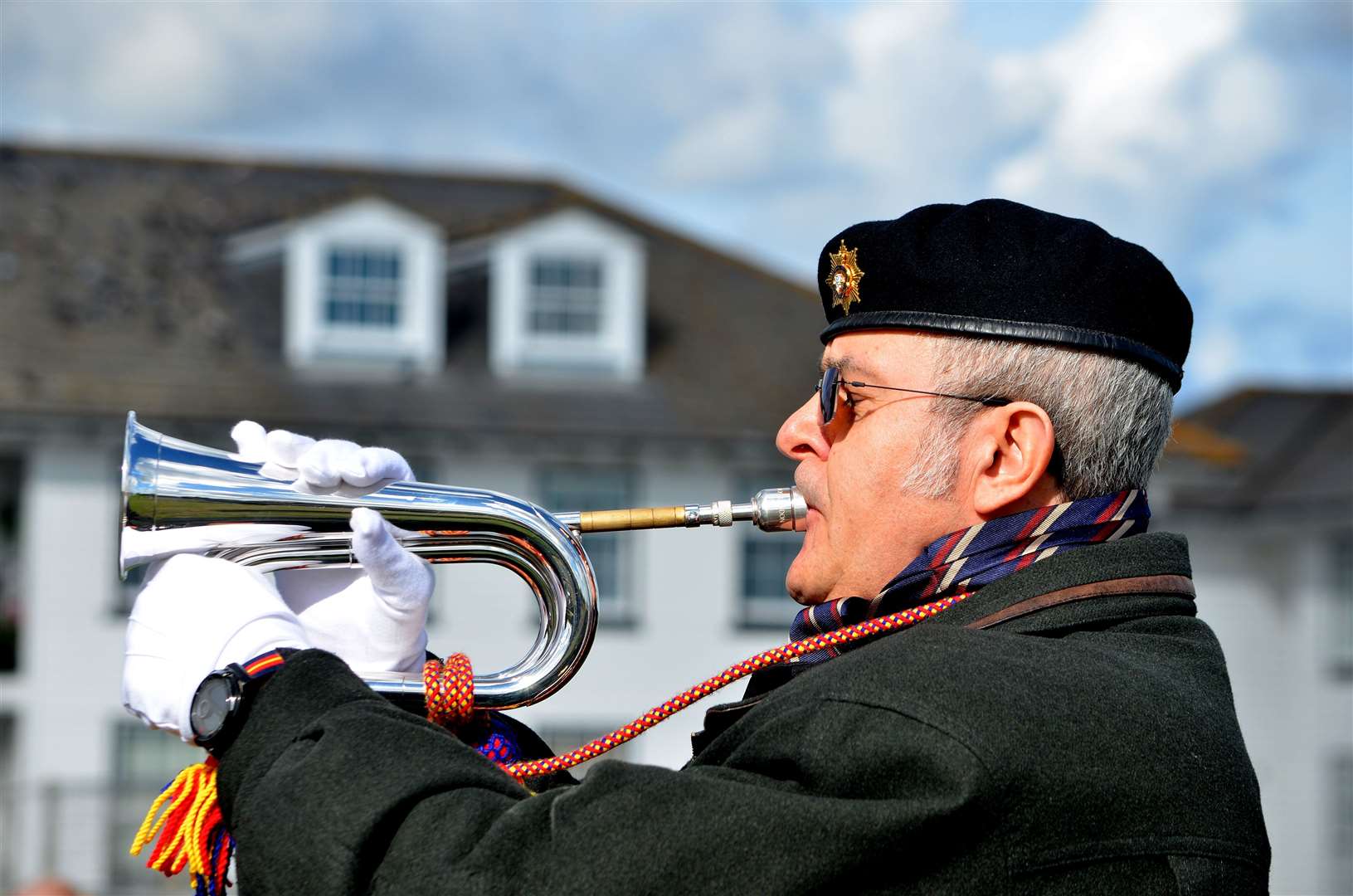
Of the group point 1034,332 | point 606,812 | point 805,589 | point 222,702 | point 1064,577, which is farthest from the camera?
point 805,589

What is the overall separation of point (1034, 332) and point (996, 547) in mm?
291

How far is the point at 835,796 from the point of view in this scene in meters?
1.71

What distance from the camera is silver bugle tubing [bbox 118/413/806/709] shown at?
2.13m

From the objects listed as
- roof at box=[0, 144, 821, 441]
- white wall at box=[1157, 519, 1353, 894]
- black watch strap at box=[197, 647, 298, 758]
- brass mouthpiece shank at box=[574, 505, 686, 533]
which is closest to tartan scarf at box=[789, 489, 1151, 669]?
brass mouthpiece shank at box=[574, 505, 686, 533]

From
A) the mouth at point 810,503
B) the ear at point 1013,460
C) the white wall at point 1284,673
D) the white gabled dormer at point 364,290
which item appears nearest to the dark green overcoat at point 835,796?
the ear at point 1013,460

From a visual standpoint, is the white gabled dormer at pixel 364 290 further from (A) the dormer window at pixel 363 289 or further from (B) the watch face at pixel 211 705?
(B) the watch face at pixel 211 705

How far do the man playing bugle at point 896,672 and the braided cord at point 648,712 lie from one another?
0.4 inches

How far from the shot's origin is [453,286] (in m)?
18.8

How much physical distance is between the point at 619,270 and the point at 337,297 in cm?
321

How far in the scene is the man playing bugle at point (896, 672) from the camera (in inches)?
66.8

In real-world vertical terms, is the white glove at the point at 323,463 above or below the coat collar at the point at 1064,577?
above

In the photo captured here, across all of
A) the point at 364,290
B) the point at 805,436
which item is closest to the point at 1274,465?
the point at 364,290

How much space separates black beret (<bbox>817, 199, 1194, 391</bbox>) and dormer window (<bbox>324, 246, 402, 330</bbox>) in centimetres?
1616

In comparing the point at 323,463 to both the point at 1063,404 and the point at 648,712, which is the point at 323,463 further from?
the point at 1063,404
